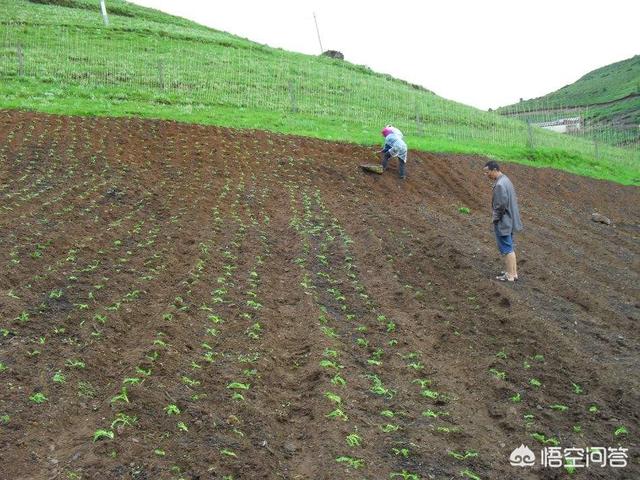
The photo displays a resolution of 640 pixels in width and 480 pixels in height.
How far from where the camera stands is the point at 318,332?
6.86 meters

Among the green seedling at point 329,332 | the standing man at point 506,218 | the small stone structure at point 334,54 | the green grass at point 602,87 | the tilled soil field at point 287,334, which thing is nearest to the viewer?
the tilled soil field at point 287,334

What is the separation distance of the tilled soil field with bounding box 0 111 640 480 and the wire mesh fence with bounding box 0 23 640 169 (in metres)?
12.1

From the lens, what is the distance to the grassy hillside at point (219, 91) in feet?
69.7

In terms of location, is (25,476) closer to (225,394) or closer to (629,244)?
(225,394)

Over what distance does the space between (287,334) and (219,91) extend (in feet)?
71.6

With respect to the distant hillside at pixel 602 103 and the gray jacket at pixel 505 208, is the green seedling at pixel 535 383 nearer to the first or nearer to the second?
the gray jacket at pixel 505 208

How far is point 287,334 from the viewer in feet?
22.6

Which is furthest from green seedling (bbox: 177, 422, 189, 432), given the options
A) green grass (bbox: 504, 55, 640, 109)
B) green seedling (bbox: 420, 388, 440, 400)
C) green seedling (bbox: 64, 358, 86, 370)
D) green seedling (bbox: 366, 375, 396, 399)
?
green grass (bbox: 504, 55, 640, 109)

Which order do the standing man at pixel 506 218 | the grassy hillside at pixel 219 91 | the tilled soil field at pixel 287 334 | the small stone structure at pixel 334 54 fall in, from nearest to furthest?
the tilled soil field at pixel 287 334
the standing man at pixel 506 218
the grassy hillside at pixel 219 91
the small stone structure at pixel 334 54

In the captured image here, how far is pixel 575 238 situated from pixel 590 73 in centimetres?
13744

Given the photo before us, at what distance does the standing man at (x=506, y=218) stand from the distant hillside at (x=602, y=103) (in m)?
42.1

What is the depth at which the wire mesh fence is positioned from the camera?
25.0m

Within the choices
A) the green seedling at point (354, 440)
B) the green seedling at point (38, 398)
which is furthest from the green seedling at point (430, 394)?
the green seedling at point (38, 398)

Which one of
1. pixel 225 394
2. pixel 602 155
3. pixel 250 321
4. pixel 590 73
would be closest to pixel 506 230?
pixel 250 321
